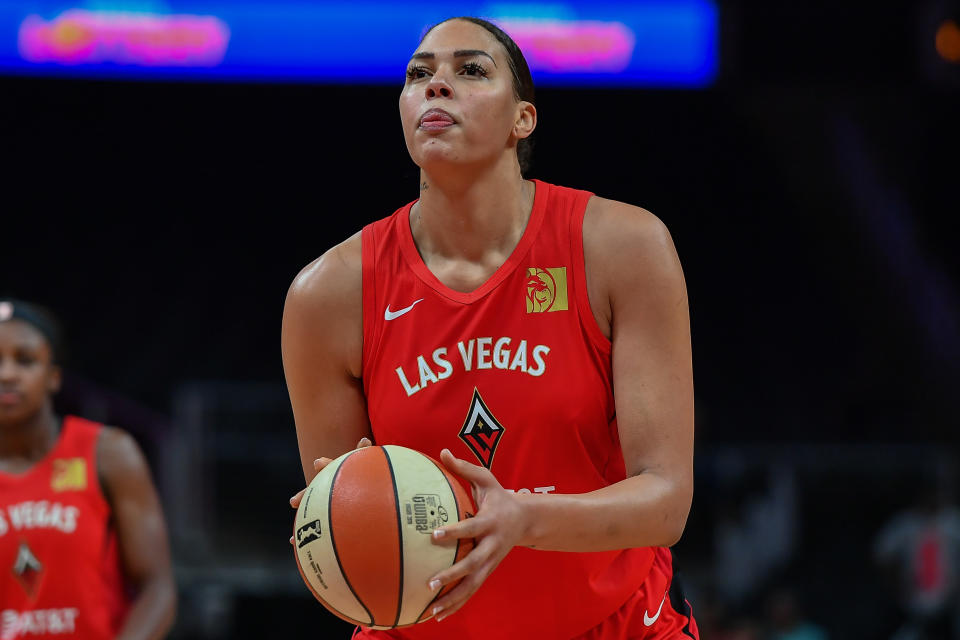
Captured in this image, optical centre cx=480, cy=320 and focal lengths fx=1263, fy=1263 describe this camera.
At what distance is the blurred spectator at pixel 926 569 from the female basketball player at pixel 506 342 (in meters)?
5.26

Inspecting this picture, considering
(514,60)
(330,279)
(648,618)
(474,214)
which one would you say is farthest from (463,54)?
(648,618)

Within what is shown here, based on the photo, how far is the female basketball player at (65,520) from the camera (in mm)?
4324

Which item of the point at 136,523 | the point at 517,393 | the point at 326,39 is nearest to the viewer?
the point at 517,393

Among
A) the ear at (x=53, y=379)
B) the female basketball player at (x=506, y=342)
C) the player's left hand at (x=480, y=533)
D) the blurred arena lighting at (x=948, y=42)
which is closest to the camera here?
the player's left hand at (x=480, y=533)

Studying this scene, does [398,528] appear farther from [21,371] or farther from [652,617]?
[21,371]

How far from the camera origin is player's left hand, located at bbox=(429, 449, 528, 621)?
2256 mm

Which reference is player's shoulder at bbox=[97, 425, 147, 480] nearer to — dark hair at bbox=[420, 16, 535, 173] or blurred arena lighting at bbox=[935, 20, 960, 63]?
dark hair at bbox=[420, 16, 535, 173]

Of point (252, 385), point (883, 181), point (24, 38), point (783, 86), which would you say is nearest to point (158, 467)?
point (252, 385)

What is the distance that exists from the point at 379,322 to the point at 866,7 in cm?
887

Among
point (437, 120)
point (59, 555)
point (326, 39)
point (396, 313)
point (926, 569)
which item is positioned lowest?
point (926, 569)

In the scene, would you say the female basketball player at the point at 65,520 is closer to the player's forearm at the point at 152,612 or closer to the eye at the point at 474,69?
the player's forearm at the point at 152,612

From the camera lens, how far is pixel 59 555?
171 inches

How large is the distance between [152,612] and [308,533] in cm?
212

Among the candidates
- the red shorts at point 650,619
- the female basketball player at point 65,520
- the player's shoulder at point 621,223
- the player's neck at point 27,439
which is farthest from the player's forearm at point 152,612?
the player's shoulder at point 621,223
